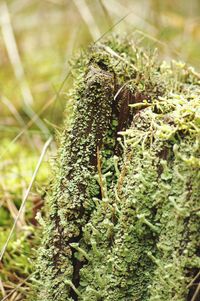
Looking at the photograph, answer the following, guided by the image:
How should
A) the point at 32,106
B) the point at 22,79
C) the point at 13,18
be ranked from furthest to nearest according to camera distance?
the point at 13,18
the point at 22,79
the point at 32,106

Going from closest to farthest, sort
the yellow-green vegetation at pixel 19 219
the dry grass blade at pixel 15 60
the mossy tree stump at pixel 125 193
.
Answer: the mossy tree stump at pixel 125 193, the yellow-green vegetation at pixel 19 219, the dry grass blade at pixel 15 60

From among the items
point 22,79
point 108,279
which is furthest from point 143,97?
point 22,79

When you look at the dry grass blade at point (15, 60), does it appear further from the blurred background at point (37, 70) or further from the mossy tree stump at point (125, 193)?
the mossy tree stump at point (125, 193)

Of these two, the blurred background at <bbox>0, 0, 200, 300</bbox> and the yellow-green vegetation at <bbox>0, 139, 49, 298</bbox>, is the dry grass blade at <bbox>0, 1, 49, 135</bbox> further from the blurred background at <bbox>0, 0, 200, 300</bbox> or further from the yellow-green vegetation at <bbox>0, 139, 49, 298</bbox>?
the yellow-green vegetation at <bbox>0, 139, 49, 298</bbox>

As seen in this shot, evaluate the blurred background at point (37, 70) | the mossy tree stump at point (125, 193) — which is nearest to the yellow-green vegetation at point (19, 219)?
the blurred background at point (37, 70)

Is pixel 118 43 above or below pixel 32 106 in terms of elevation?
below

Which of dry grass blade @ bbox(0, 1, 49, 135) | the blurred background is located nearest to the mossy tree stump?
the blurred background

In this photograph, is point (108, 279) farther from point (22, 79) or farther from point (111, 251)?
point (22, 79)
